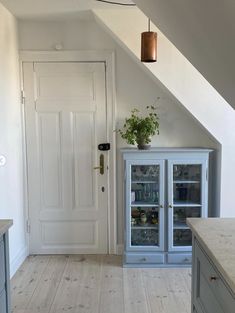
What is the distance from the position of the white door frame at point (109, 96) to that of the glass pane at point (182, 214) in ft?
2.20

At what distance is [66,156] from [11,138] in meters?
0.66

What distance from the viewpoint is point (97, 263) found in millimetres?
3836

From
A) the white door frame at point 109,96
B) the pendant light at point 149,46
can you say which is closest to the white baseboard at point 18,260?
the white door frame at point 109,96

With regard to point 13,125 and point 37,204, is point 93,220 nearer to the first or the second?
point 37,204

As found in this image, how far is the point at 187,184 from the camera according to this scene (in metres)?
3.81

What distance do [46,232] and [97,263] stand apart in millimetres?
685

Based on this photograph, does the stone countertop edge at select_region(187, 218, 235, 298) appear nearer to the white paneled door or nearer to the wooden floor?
the wooden floor

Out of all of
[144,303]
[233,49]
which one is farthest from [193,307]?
[233,49]

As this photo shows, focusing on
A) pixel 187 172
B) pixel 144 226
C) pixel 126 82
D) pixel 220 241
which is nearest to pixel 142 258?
pixel 144 226

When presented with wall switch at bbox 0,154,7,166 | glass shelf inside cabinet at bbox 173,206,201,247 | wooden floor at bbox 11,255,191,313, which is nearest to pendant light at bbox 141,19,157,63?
wall switch at bbox 0,154,7,166

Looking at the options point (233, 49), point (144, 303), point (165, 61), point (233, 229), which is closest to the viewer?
point (233, 49)

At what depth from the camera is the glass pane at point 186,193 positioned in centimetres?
379

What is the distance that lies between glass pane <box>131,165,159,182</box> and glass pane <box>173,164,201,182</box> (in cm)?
21

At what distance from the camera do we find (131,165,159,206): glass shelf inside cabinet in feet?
12.3
